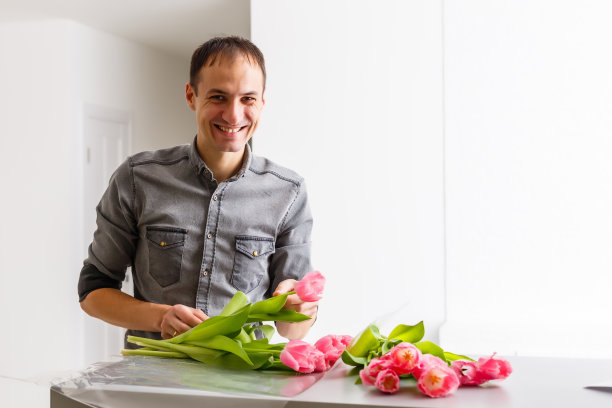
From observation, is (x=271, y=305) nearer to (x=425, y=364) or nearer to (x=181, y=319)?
(x=181, y=319)

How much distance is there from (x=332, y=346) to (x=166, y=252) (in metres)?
0.69

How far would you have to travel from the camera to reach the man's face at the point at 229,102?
60.4 inches

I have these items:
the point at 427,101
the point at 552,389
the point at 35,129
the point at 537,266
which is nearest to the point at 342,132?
the point at 427,101

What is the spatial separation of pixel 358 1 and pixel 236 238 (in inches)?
101

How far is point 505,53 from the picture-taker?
3678 millimetres

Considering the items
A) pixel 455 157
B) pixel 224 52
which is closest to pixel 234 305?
pixel 224 52

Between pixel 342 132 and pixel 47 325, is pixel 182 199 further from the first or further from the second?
pixel 47 325

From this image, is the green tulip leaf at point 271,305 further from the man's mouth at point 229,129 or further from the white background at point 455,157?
the white background at point 455,157

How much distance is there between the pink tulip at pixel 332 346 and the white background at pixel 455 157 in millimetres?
2539

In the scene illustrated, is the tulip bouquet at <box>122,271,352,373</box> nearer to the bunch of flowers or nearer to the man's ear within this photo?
the bunch of flowers

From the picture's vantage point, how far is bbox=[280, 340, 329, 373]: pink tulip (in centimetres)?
90

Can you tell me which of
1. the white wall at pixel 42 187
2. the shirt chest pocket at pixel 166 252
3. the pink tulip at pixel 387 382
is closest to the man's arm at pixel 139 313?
the shirt chest pocket at pixel 166 252

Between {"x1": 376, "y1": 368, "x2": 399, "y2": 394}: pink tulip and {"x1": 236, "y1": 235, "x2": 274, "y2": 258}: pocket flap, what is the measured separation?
2.73 feet

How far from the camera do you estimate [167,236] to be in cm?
161
